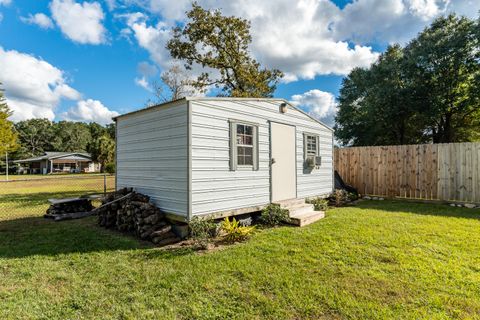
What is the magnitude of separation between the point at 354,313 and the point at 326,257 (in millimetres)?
1391

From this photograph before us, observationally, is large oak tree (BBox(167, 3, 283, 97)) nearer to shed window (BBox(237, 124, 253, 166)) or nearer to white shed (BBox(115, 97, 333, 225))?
white shed (BBox(115, 97, 333, 225))

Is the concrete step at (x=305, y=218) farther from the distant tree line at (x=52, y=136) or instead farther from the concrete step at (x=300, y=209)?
the distant tree line at (x=52, y=136)

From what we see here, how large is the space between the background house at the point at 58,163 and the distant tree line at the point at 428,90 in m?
38.5

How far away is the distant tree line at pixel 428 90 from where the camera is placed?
1266cm

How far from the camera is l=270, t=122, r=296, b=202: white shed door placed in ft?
21.3

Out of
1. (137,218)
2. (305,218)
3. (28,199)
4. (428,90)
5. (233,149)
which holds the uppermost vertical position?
(428,90)

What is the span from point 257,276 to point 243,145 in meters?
3.19

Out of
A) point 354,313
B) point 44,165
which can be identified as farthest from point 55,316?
point 44,165

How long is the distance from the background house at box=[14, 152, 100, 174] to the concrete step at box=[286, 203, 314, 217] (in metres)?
39.3

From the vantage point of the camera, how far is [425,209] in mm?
7355

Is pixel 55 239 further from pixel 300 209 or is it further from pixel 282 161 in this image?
pixel 300 209

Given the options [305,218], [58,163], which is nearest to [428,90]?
[305,218]

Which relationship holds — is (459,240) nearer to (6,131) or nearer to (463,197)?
(463,197)

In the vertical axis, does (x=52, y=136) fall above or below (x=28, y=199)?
above
